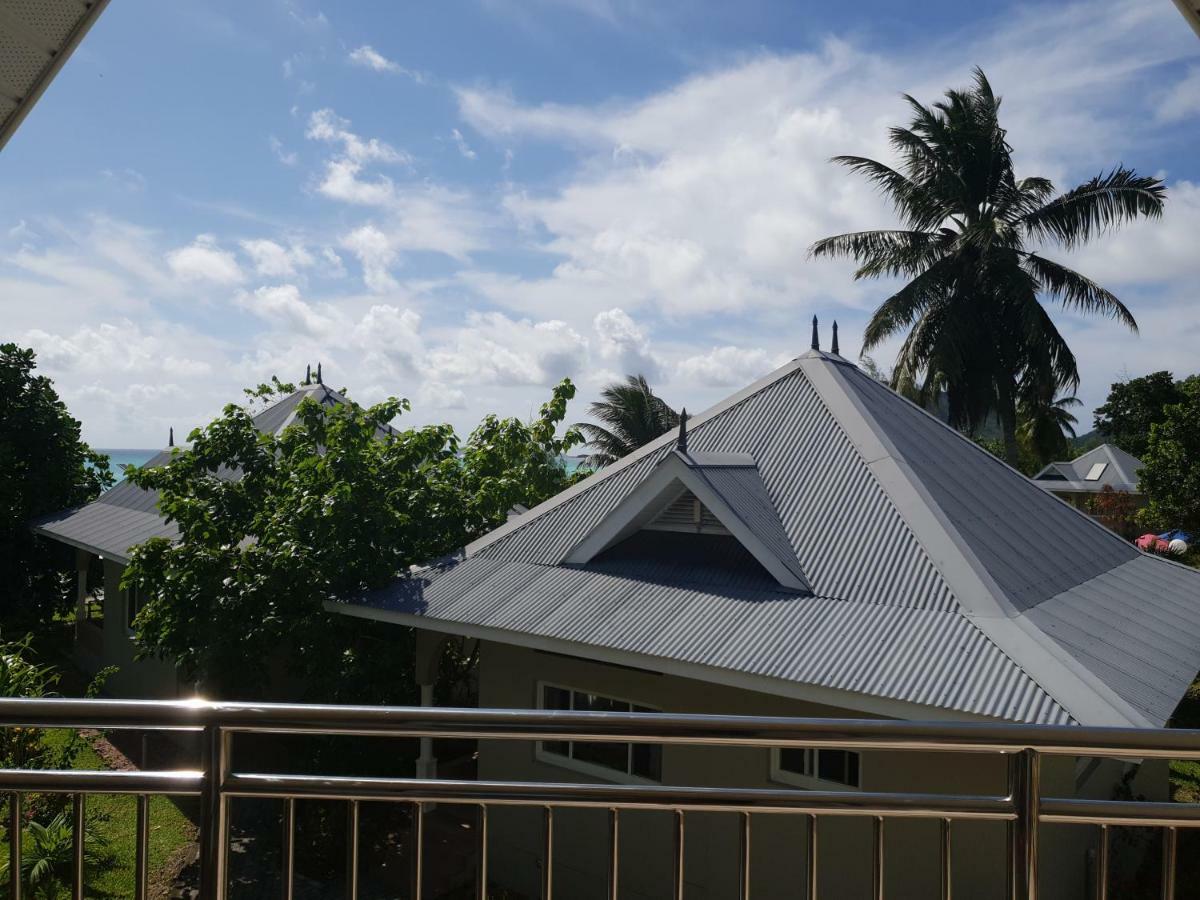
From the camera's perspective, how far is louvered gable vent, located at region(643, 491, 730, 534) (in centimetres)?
885

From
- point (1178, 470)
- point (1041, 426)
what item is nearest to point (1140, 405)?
point (1041, 426)

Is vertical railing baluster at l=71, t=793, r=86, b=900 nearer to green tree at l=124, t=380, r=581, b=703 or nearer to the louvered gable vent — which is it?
the louvered gable vent

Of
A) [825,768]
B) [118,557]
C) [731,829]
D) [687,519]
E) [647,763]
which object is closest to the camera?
[825,768]

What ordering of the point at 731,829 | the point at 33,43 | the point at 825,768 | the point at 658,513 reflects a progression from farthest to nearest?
1. the point at 658,513
2. the point at 731,829
3. the point at 825,768
4. the point at 33,43

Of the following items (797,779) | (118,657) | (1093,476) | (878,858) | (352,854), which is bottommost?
(118,657)

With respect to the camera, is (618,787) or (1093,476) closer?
(618,787)

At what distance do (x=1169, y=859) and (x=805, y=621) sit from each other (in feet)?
16.4

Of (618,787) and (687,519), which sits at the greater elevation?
(687,519)

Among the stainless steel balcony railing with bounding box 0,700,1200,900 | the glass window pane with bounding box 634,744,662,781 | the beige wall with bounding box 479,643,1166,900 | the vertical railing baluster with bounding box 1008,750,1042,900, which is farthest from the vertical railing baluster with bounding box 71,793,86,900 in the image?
the glass window pane with bounding box 634,744,662,781

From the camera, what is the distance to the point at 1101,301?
2131 centimetres

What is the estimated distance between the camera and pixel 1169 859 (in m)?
2.13

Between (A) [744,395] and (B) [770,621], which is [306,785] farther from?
(A) [744,395]

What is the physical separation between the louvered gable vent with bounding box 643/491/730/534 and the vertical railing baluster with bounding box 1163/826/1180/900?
6510mm

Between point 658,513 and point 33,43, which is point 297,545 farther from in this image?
point 33,43
